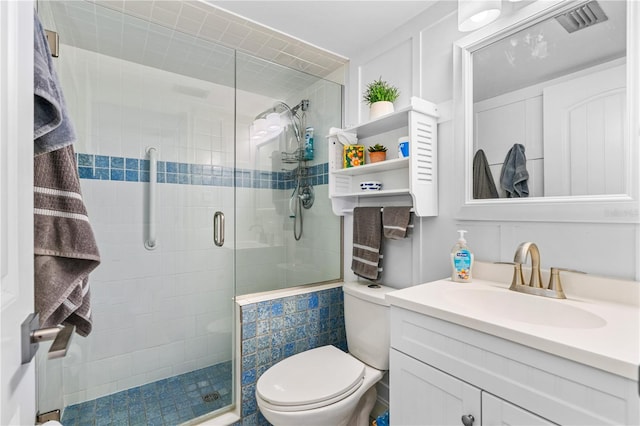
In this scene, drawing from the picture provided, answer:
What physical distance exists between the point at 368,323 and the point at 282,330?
1.63 ft

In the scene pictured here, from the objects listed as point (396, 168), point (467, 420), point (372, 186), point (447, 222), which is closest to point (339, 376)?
point (467, 420)

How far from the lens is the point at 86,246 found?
784mm

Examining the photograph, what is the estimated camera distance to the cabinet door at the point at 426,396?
0.93 metres

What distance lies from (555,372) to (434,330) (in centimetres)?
32

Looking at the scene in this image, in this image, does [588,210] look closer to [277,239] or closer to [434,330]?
[434,330]

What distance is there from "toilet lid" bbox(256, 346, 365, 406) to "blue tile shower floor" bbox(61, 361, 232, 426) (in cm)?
47

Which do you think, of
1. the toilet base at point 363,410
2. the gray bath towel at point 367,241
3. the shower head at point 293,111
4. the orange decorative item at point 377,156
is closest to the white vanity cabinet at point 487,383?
the toilet base at point 363,410

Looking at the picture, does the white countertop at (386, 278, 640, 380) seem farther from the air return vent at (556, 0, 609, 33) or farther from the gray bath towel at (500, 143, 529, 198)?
the air return vent at (556, 0, 609, 33)

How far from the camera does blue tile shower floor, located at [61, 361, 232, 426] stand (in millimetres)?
1613

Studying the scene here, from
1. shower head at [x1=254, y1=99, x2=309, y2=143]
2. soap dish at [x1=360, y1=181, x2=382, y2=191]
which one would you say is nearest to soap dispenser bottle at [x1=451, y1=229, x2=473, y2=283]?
soap dish at [x1=360, y1=181, x2=382, y2=191]

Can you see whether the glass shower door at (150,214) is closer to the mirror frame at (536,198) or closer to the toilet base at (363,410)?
the toilet base at (363,410)

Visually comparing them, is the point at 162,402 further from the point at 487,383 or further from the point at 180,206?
the point at 487,383

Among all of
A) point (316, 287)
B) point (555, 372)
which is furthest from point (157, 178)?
point (555, 372)

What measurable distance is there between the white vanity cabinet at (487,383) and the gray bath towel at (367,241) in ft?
2.00
